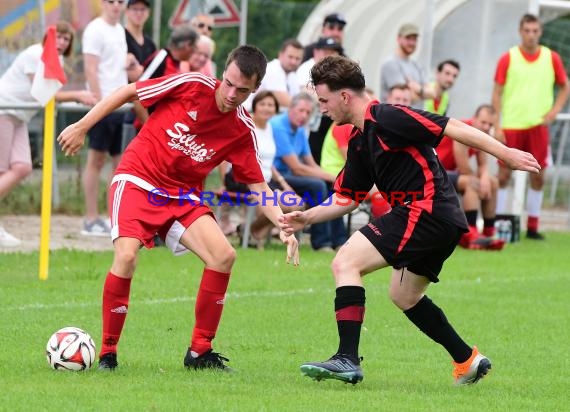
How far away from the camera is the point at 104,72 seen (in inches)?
521

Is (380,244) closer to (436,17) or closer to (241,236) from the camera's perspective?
(241,236)

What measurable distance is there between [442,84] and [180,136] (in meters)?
8.71

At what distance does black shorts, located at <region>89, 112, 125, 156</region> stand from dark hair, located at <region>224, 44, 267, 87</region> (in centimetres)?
635

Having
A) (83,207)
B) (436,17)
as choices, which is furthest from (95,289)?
(436,17)

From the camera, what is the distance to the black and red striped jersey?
6.57 metres

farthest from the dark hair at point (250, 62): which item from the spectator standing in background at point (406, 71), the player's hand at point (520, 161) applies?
the spectator standing in background at point (406, 71)

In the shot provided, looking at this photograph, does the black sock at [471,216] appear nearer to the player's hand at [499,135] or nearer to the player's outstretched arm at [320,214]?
the player's hand at [499,135]

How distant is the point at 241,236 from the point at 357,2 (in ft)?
21.6

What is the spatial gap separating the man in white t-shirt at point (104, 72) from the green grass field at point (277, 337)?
1234mm

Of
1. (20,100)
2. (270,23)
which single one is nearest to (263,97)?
(20,100)

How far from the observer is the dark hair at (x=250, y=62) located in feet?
23.2

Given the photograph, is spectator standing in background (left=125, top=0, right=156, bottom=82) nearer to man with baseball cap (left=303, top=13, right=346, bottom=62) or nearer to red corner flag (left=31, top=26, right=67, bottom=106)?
man with baseball cap (left=303, top=13, right=346, bottom=62)

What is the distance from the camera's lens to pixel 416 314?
274 inches

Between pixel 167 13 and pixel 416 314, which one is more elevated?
pixel 167 13
